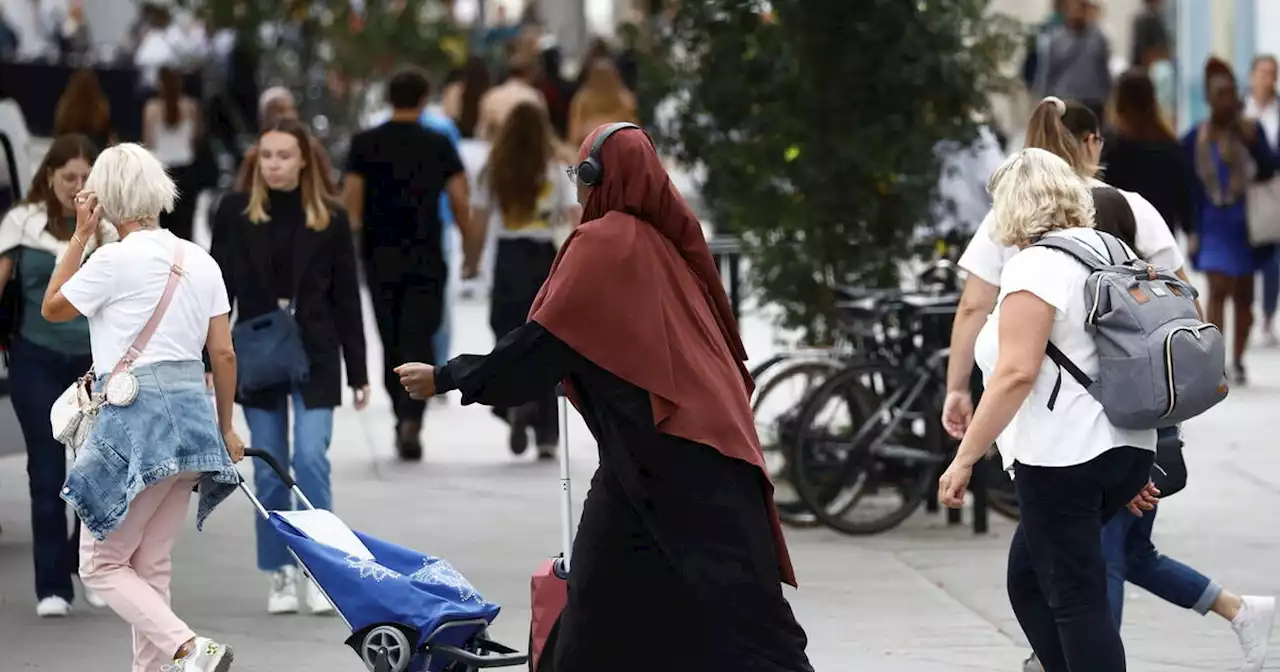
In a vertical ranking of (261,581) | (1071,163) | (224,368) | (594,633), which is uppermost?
(1071,163)

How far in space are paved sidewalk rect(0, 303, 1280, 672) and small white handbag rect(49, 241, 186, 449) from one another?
1.10m

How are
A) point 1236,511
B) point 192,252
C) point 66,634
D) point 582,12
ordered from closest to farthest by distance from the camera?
1. point 192,252
2. point 66,634
3. point 1236,511
4. point 582,12

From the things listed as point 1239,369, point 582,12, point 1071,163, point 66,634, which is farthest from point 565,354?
point 582,12

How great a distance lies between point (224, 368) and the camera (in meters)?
6.68

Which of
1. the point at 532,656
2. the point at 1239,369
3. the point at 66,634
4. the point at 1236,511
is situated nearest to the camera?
the point at 532,656

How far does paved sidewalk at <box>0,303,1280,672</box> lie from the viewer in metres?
7.56

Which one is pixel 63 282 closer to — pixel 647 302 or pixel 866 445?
pixel 647 302

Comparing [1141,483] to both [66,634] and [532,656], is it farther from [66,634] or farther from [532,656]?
[66,634]

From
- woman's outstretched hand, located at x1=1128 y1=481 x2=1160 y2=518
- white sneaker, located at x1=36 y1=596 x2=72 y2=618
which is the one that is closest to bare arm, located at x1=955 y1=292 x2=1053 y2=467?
woman's outstretched hand, located at x1=1128 y1=481 x2=1160 y2=518

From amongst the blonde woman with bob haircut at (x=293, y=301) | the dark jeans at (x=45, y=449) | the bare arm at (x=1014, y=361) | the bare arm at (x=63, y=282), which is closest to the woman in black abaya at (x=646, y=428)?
the bare arm at (x=1014, y=361)

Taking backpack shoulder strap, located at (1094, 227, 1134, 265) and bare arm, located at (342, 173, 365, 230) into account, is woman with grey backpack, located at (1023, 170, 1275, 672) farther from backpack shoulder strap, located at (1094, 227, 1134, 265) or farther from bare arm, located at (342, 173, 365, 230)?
bare arm, located at (342, 173, 365, 230)

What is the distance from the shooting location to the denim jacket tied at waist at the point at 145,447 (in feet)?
21.1

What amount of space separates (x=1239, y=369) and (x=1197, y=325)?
817 cm

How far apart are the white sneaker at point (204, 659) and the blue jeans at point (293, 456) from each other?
5.71ft
